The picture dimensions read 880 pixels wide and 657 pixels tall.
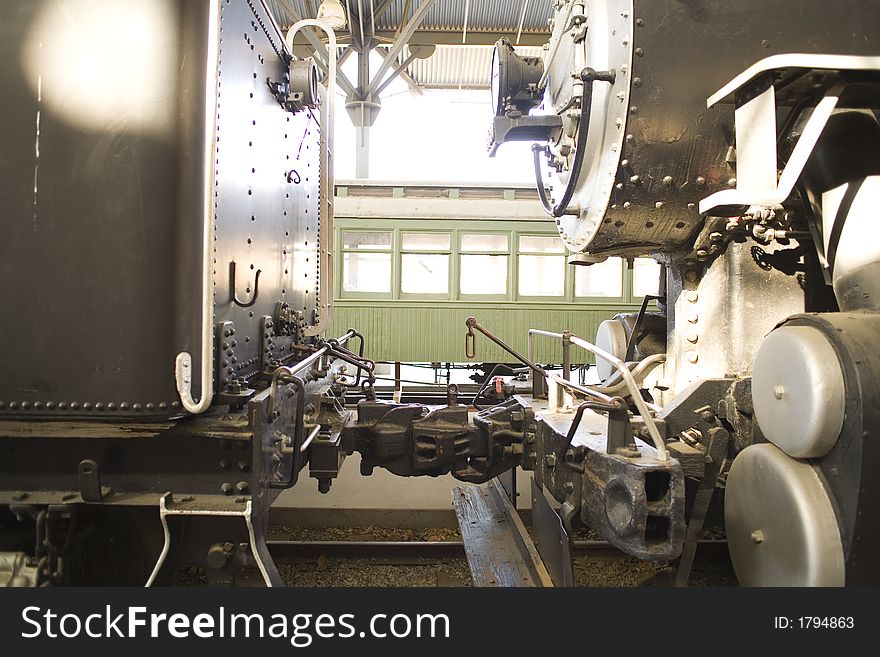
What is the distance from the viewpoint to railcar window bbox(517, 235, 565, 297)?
7.88m

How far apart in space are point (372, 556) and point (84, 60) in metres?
3.37

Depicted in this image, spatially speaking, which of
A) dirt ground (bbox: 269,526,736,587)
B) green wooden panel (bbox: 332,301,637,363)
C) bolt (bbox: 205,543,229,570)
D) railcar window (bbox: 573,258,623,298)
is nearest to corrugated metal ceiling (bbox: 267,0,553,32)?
railcar window (bbox: 573,258,623,298)

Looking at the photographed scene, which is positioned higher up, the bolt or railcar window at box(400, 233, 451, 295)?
railcar window at box(400, 233, 451, 295)

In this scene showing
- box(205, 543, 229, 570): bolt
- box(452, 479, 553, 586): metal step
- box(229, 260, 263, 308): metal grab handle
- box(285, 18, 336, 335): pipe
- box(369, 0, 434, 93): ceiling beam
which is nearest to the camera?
box(205, 543, 229, 570): bolt

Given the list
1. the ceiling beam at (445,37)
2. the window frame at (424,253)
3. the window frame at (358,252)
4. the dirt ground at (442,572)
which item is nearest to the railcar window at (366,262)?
the window frame at (358,252)

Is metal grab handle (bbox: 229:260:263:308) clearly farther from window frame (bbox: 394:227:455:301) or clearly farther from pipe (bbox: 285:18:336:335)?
window frame (bbox: 394:227:455:301)

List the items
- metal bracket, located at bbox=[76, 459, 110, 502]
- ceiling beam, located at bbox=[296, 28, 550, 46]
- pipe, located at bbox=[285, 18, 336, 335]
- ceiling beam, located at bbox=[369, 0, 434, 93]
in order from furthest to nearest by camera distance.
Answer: ceiling beam, located at bbox=[296, 28, 550, 46] < ceiling beam, located at bbox=[369, 0, 434, 93] < pipe, located at bbox=[285, 18, 336, 335] < metal bracket, located at bbox=[76, 459, 110, 502]

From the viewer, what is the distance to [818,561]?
175cm

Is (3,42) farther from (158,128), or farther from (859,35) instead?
(859,35)

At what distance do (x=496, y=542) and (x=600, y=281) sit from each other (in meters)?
5.72

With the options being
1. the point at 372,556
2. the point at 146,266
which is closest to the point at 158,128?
the point at 146,266

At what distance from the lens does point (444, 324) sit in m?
7.97

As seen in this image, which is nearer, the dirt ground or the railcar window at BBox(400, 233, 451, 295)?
the dirt ground

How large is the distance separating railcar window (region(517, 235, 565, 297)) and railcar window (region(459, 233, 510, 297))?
254 millimetres
